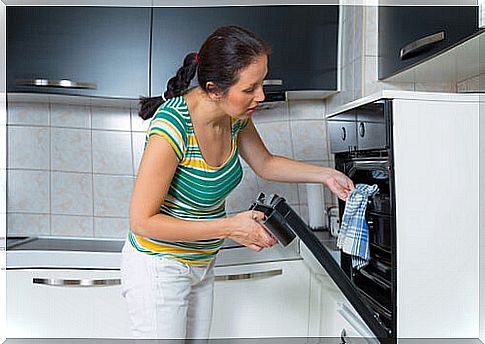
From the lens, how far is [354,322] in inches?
51.4

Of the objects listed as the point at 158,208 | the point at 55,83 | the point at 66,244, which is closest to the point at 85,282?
the point at 66,244

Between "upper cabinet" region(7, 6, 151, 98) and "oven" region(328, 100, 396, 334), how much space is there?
0.67 metres

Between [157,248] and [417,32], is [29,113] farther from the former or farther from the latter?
[417,32]

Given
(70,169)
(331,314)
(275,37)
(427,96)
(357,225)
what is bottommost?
(331,314)

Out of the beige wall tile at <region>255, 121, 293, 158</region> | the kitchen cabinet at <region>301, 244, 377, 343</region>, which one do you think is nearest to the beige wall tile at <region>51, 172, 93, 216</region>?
the beige wall tile at <region>255, 121, 293, 158</region>

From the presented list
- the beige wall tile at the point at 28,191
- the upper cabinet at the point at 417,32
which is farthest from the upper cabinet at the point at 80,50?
the upper cabinet at the point at 417,32

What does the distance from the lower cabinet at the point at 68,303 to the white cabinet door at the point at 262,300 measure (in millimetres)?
238

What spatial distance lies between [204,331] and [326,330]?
0.43 meters

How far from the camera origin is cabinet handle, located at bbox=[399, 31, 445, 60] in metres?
1.18

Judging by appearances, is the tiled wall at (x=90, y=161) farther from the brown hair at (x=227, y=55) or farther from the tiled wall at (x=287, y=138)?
the brown hair at (x=227, y=55)

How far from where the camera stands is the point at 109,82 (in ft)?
5.94

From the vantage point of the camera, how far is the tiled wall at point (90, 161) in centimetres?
199

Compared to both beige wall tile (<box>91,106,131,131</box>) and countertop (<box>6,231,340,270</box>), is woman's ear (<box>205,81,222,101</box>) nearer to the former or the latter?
countertop (<box>6,231,340,270</box>)

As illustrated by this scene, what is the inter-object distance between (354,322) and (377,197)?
26cm
